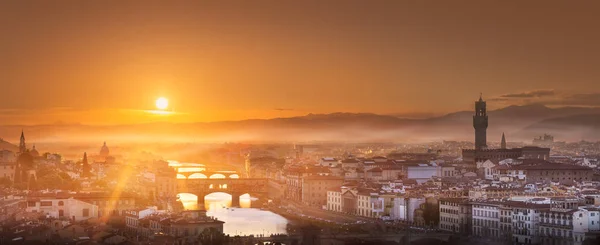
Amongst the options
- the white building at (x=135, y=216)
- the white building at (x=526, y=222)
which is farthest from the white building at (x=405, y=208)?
the white building at (x=135, y=216)

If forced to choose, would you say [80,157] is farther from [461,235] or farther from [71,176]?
[461,235]

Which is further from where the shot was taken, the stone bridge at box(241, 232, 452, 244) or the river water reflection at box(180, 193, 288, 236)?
the river water reflection at box(180, 193, 288, 236)

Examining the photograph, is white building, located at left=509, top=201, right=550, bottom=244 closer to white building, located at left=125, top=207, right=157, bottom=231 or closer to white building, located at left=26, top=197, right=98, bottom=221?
white building, located at left=125, top=207, right=157, bottom=231

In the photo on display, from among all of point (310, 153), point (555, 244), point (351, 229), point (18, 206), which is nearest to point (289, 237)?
point (351, 229)

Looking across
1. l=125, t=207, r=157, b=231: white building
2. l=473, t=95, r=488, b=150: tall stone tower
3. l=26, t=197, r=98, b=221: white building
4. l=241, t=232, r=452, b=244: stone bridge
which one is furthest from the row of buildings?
l=473, t=95, r=488, b=150: tall stone tower

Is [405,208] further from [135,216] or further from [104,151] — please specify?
[104,151]

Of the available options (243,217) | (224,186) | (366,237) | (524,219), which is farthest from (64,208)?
(224,186)

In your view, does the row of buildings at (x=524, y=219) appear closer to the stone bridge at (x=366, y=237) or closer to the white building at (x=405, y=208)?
the stone bridge at (x=366, y=237)
